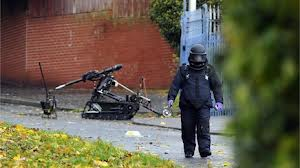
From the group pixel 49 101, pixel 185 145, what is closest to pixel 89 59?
pixel 49 101

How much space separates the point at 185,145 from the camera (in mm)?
10523

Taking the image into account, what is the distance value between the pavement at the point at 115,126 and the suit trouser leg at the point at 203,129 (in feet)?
0.63

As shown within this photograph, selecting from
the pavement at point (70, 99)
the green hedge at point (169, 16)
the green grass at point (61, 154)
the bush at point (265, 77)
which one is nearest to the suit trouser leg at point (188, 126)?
the green grass at point (61, 154)

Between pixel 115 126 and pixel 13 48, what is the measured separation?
1360cm

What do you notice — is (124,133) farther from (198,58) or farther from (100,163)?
(100,163)

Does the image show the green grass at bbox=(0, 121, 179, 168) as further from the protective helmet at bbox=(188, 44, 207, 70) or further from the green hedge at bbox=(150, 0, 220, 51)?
the green hedge at bbox=(150, 0, 220, 51)

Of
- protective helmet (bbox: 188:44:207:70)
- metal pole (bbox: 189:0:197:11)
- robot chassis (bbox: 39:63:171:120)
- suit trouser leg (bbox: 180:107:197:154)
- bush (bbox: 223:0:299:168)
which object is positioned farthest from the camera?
metal pole (bbox: 189:0:197:11)

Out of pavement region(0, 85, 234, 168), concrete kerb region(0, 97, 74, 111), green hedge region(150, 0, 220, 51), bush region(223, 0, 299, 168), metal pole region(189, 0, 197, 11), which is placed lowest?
concrete kerb region(0, 97, 74, 111)

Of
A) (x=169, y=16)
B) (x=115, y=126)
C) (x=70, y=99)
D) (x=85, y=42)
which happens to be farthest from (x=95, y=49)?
(x=115, y=126)

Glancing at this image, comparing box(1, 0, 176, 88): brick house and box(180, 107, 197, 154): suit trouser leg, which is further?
box(1, 0, 176, 88): brick house

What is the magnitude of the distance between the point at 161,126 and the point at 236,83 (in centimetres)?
1441

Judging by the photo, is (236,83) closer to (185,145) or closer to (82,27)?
(185,145)

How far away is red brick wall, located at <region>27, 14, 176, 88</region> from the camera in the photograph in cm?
2552

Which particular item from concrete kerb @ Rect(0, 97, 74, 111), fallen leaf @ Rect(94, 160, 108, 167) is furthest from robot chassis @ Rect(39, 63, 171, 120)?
fallen leaf @ Rect(94, 160, 108, 167)
